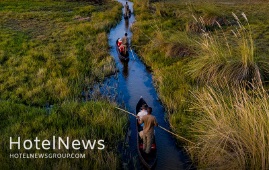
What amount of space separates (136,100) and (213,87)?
3324mm

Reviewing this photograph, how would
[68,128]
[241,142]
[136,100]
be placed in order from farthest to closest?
[136,100], [68,128], [241,142]

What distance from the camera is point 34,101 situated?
12.4m

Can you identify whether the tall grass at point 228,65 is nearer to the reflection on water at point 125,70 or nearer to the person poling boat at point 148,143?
the reflection on water at point 125,70

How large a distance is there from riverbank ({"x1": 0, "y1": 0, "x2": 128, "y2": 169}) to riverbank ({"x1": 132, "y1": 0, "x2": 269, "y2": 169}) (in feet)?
7.92

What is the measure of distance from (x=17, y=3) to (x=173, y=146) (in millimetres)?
36130

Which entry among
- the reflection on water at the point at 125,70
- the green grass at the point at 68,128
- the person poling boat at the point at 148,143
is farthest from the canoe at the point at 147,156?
the reflection on water at the point at 125,70

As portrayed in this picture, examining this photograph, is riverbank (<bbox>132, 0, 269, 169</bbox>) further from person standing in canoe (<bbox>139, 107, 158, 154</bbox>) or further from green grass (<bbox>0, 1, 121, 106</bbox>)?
green grass (<bbox>0, 1, 121, 106</bbox>)

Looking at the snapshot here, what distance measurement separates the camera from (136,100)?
13172mm

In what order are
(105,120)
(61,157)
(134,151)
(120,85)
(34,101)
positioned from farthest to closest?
(120,85) → (34,101) → (105,120) → (134,151) → (61,157)

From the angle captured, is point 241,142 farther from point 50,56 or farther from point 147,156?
point 50,56

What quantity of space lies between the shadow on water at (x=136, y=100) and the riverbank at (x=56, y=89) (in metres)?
0.49

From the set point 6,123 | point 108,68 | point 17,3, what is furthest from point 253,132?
point 17,3

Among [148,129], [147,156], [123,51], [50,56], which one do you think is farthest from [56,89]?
[123,51]

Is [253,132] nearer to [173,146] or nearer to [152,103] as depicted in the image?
[173,146]
